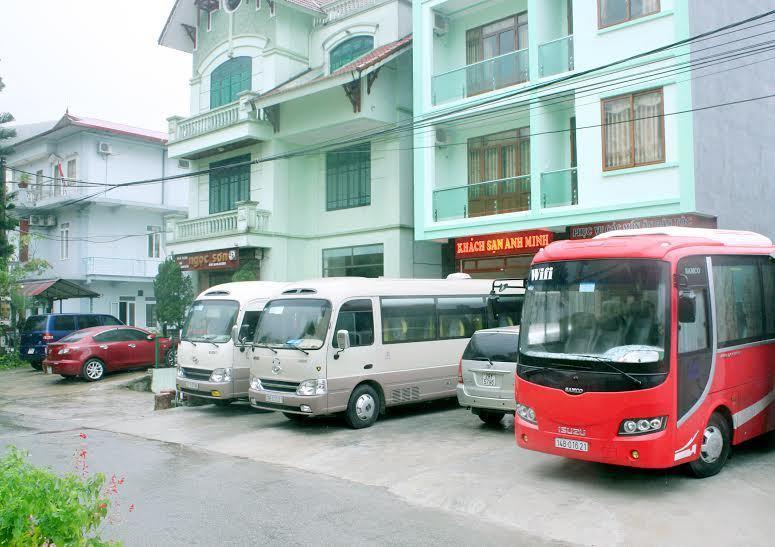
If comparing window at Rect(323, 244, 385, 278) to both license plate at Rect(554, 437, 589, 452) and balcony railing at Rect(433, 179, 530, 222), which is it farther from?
license plate at Rect(554, 437, 589, 452)

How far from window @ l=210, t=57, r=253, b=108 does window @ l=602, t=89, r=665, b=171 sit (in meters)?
13.3

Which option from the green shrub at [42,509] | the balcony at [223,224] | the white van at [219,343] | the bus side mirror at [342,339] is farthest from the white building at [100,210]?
the green shrub at [42,509]

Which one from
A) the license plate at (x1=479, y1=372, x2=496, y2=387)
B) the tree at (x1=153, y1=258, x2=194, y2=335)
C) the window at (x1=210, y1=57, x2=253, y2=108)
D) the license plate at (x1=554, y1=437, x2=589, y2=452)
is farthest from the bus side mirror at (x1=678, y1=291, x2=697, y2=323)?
the tree at (x1=153, y1=258, x2=194, y2=335)

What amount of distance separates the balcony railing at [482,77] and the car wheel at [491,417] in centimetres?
990

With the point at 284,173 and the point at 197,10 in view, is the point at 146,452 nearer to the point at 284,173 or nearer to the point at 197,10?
the point at 284,173

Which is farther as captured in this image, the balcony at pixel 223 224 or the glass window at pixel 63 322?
the glass window at pixel 63 322

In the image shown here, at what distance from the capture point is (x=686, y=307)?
25.5 feet

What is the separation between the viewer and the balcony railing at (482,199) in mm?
19250

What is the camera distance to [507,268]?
20.0m

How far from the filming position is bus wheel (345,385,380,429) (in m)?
12.4

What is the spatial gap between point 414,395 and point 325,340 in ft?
7.85

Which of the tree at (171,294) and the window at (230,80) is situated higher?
the window at (230,80)

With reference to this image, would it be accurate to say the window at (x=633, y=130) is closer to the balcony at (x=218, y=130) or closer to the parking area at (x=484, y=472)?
the parking area at (x=484, y=472)

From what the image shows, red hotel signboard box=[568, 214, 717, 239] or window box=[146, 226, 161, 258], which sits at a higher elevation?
window box=[146, 226, 161, 258]
